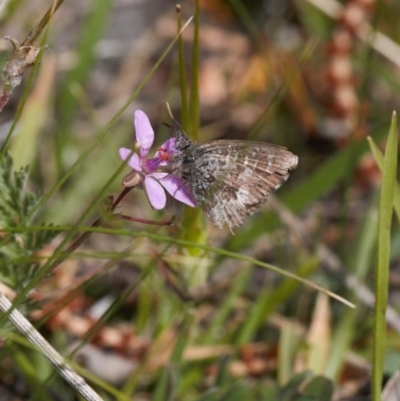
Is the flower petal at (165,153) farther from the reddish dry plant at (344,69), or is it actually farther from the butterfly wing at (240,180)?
the reddish dry plant at (344,69)

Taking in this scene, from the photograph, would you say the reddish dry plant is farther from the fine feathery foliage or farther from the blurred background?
the fine feathery foliage

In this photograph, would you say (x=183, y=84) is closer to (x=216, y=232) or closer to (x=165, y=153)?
(x=165, y=153)

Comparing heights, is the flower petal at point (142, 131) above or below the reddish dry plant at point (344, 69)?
below

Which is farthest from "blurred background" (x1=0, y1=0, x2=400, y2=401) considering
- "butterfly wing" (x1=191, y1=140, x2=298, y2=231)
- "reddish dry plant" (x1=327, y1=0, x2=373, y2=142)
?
"butterfly wing" (x1=191, y1=140, x2=298, y2=231)

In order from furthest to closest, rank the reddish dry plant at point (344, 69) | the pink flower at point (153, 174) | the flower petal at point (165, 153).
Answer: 1. the reddish dry plant at point (344, 69)
2. the flower petal at point (165, 153)
3. the pink flower at point (153, 174)

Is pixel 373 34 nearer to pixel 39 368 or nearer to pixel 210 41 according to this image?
pixel 210 41

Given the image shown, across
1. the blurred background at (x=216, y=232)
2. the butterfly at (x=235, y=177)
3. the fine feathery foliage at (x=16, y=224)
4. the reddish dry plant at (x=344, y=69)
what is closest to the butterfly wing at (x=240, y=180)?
the butterfly at (x=235, y=177)

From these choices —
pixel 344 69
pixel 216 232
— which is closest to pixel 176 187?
pixel 216 232
